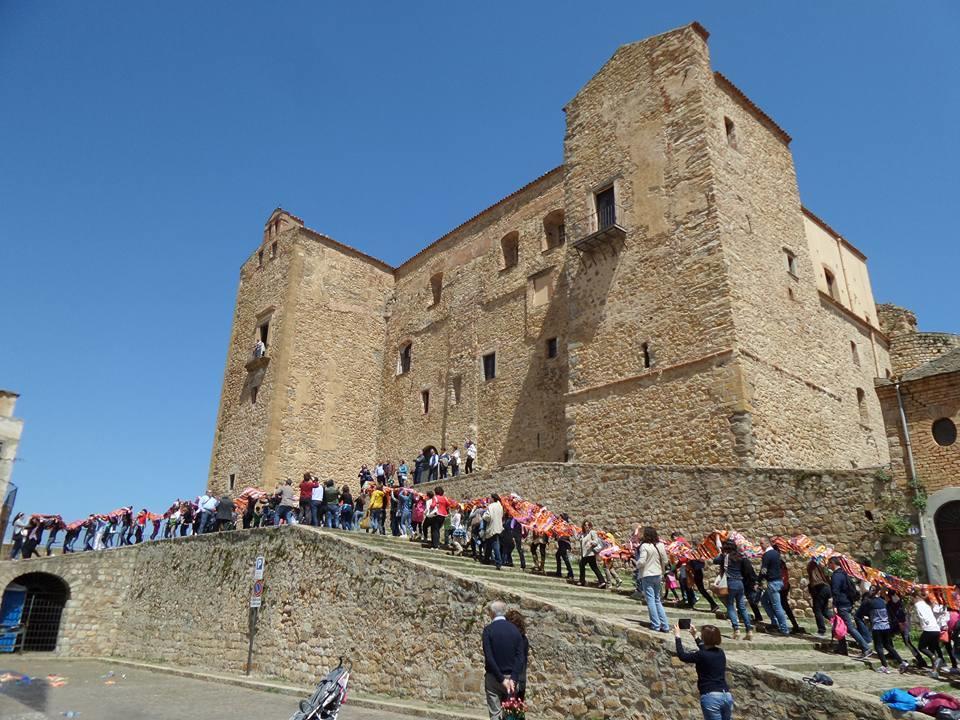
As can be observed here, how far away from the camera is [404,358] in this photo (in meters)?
28.9

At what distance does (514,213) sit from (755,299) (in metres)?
11.2

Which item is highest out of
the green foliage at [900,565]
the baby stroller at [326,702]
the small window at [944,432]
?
the small window at [944,432]

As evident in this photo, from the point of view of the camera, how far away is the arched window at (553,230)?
23.6m

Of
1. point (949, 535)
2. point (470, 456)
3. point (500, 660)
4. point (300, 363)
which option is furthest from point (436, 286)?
point (500, 660)

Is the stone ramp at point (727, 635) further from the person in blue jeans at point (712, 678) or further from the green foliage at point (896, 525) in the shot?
the green foliage at point (896, 525)

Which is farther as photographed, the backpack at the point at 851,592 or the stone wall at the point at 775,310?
the stone wall at the point at 775,310

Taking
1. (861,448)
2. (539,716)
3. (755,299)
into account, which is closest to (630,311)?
(755,299)

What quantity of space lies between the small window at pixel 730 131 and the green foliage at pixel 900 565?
448 inches

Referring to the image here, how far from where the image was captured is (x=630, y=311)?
17594 mm

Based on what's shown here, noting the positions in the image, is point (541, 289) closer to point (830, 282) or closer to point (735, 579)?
point (830, 282)

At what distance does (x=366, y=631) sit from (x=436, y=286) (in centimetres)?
1942

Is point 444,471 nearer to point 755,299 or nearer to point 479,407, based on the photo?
point 479,407

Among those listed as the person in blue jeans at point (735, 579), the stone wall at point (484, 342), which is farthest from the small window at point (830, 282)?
the person in blue jeans at point (735, 579)

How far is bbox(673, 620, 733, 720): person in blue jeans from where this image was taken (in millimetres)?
5402
